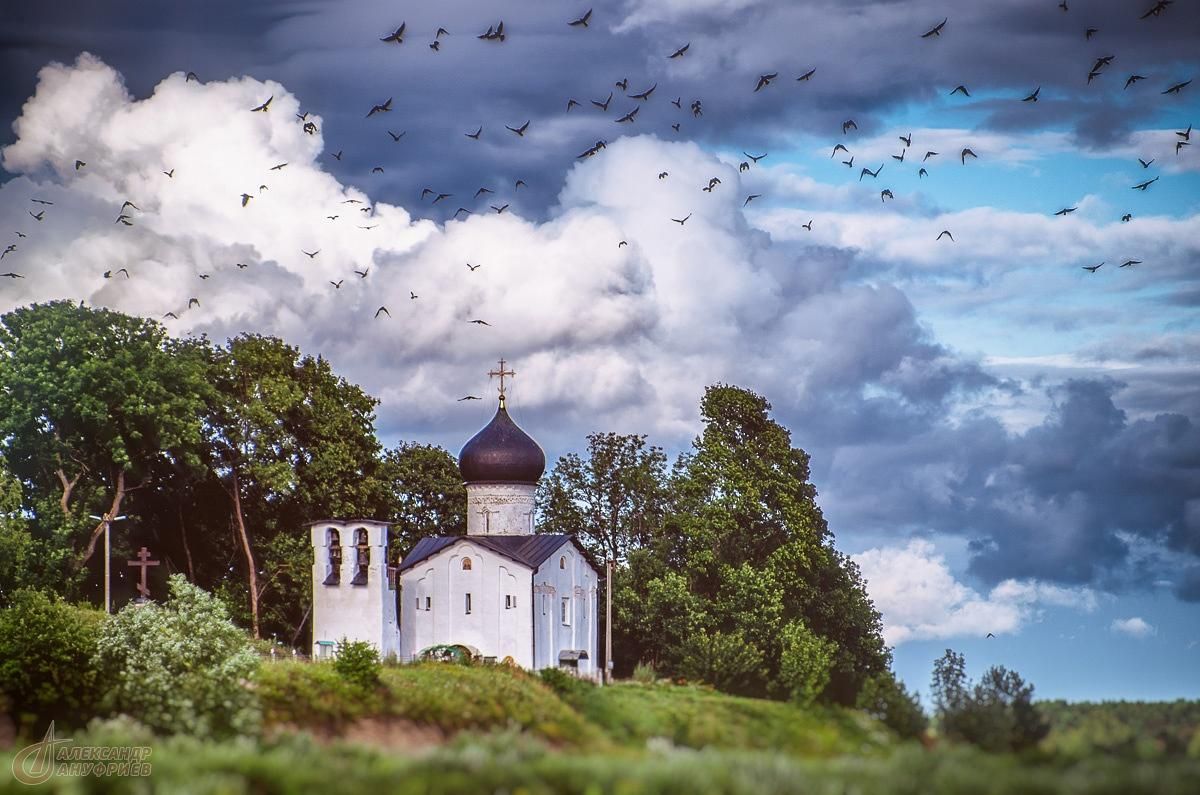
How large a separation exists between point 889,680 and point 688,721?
301 centimetres

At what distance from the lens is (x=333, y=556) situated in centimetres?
4994

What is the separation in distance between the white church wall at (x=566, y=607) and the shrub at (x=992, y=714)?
29454mm

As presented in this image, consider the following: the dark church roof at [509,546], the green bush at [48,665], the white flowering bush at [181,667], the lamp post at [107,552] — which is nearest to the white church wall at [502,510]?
the dark church roof at [509,546]

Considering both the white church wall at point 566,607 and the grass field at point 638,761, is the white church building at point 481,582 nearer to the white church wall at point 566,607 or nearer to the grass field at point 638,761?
the white church wall at point 566,607

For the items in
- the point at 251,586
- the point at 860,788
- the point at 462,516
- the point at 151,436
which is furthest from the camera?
the point at 462,516

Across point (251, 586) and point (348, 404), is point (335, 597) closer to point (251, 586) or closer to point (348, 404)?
point (251, 586)

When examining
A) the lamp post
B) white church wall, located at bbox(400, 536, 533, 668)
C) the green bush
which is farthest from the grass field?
white church wall, located at bbox(400, 536, 533, 668)

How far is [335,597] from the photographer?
163 feet

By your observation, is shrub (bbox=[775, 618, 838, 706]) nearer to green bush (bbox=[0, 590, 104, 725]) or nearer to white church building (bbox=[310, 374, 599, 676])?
white church building (bbox=[310, 374, 599, 676])

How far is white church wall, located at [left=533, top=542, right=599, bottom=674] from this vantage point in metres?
52.0

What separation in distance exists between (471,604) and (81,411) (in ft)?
46.1

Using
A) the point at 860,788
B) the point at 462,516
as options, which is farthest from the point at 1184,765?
the point at 462,516

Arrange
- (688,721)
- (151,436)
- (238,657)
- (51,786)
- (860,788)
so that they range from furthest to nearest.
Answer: (151,436) < (238,657) < (688,721) < (51,786) < (860,788)

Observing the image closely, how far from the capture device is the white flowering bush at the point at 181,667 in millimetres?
25391
